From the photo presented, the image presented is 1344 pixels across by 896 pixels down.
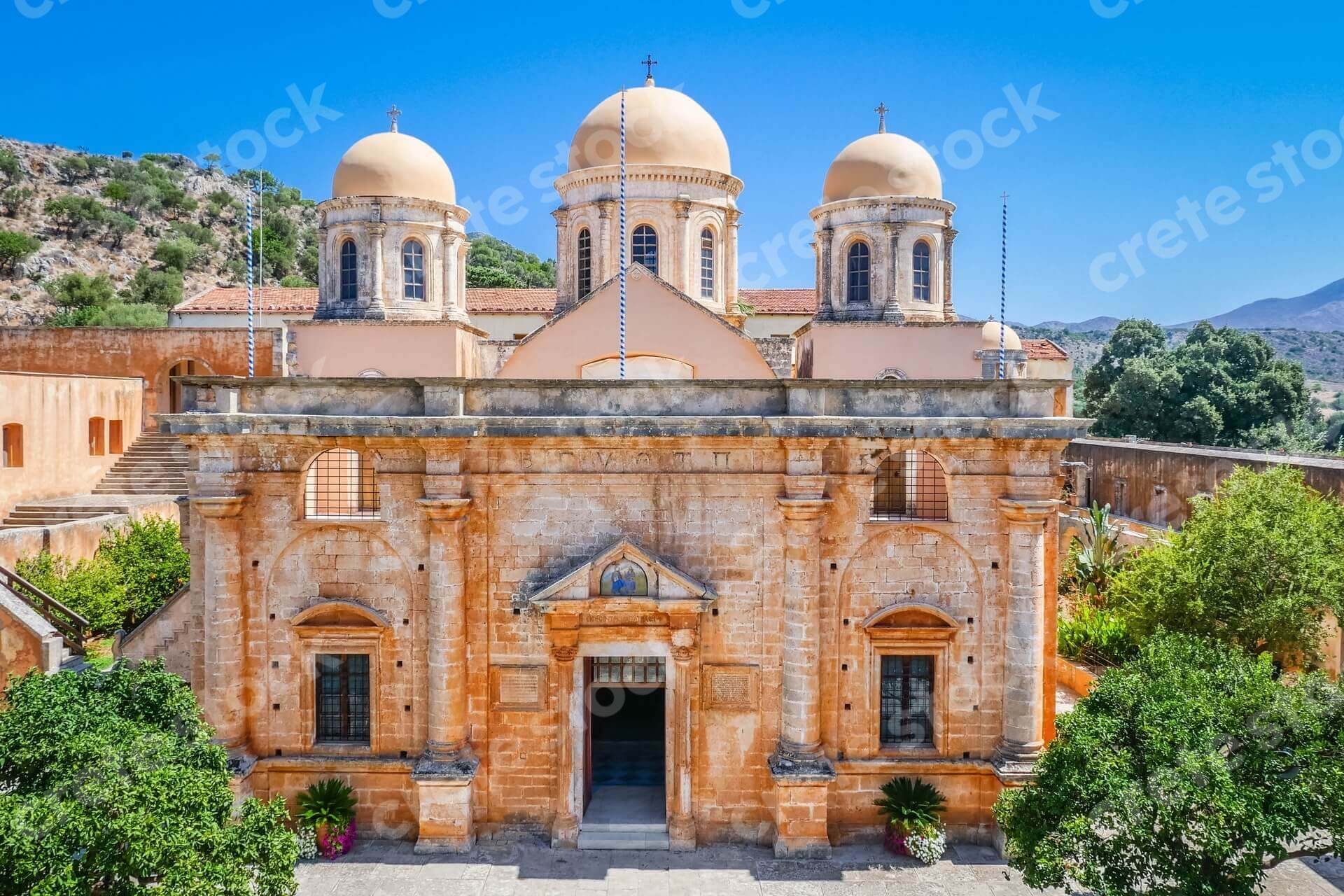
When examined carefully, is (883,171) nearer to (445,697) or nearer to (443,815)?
(445,697)

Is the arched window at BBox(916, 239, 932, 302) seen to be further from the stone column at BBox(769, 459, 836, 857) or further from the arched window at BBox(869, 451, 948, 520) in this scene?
the stone column at BBox(769, 459, 836, 857)

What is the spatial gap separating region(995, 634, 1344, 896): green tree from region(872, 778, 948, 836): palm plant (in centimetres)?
271

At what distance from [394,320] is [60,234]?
180 ft

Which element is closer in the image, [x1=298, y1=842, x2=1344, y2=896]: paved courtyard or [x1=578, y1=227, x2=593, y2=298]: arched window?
[x1=298, y1=842, x2=1344, y2=896]: paved courtyard

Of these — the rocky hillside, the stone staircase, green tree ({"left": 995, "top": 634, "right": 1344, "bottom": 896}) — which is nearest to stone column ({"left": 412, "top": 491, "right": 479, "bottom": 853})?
green tree ({"left": 995, "top": 634, "right": 1344, "bottom": 896})

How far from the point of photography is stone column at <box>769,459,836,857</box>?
12188mm

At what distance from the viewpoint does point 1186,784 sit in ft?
27.4

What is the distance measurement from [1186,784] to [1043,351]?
3051 cm

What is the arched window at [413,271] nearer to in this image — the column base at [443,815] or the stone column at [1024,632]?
the column base at [443,815]

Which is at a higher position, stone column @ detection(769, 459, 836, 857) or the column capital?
the column capital

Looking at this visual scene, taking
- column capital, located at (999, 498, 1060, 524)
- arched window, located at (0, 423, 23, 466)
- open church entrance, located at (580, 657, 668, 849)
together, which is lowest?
open church entrance, located at (580, 657, 668, 849)

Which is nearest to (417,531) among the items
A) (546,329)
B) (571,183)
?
(546,329)

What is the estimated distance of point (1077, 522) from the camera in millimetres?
25875

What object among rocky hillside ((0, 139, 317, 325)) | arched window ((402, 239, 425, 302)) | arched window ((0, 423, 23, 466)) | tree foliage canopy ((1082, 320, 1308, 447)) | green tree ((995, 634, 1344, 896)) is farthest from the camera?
rocky hillside ((0, 139, 317, 325))
